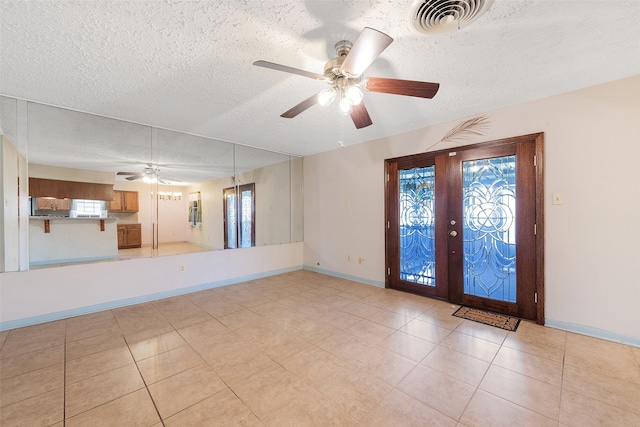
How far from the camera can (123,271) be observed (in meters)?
3.53

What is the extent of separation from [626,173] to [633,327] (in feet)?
4.89

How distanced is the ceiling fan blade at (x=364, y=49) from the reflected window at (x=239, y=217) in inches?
141

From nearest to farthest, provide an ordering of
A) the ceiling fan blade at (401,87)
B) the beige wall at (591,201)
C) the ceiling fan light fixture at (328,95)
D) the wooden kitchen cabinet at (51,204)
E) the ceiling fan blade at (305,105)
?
the ceiling fan blade at (401,87), the ceiling fan light fixture at (328,95), the ceiling fan blade at (305,105), the beige wall at (591,201), the wooden kitchen cabinet at (51,204)

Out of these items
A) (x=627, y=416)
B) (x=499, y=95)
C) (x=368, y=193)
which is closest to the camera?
(x=627, y=416)

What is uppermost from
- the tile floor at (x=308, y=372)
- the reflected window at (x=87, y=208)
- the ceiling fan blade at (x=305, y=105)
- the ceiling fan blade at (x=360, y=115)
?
the ceiling fan blade at (x=305, y=105)

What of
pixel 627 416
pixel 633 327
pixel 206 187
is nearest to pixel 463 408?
pixel 627 416

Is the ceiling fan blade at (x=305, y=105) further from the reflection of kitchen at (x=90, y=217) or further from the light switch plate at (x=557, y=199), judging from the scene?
the light switch plate at (x=557, y=199)

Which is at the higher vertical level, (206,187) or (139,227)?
(206,187)

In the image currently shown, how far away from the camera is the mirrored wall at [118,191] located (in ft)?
9.47

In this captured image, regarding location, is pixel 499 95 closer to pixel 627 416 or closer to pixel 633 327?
pixel 633 327

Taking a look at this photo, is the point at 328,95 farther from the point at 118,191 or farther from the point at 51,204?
the point at 51,204

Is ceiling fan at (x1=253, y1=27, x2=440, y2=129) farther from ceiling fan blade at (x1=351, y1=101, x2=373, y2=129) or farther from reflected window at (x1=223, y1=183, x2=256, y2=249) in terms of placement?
reflected window at (x1=223, y1=183, x2=256, y2=249)

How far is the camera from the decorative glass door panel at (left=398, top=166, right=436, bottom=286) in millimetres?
3814

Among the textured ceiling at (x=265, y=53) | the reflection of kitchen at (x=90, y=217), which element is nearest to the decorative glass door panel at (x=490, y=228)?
the textured ceiling at (x=265, y=53)
